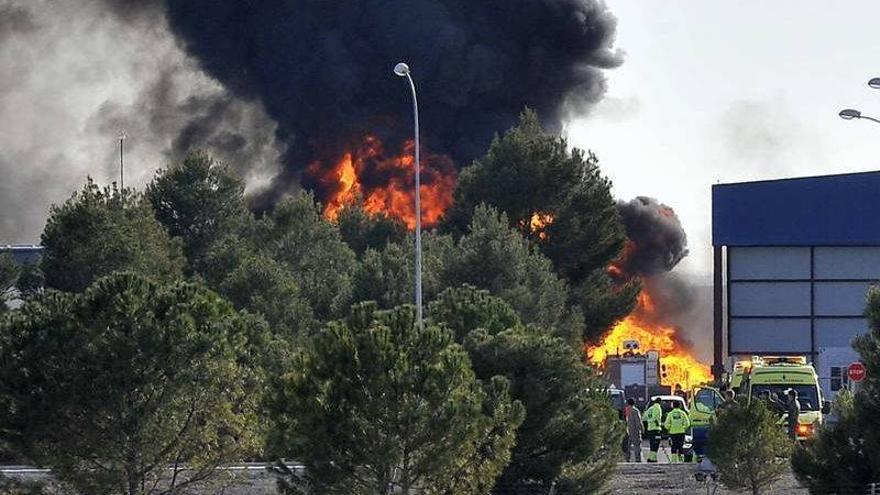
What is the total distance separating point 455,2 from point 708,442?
7792 centimetres

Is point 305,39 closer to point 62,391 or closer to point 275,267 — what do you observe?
point 275,267

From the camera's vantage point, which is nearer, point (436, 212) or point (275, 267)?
point (275, 267)

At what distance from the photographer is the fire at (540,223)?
7056 cm

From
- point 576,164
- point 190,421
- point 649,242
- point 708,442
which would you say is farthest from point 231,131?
point 190,421

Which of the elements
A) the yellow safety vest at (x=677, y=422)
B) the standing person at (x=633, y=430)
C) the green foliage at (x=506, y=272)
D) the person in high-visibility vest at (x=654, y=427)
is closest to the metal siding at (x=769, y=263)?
the green foliage at (x=506, y=272)

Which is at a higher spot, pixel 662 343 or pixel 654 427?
pixel 662 343

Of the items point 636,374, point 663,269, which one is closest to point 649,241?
point 663,269

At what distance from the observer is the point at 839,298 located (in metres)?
64.8

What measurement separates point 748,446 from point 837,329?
32.1 meters

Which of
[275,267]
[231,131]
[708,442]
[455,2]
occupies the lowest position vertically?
[708,442]

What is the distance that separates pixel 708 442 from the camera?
113 feet

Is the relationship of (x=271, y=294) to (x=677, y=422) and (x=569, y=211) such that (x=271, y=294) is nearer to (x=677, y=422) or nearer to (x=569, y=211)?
(x=569, y=211)

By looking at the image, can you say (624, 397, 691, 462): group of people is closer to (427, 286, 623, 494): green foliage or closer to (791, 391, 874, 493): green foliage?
(427, 286, 623, 494): green foliage

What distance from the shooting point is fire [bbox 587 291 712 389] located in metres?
85.1
